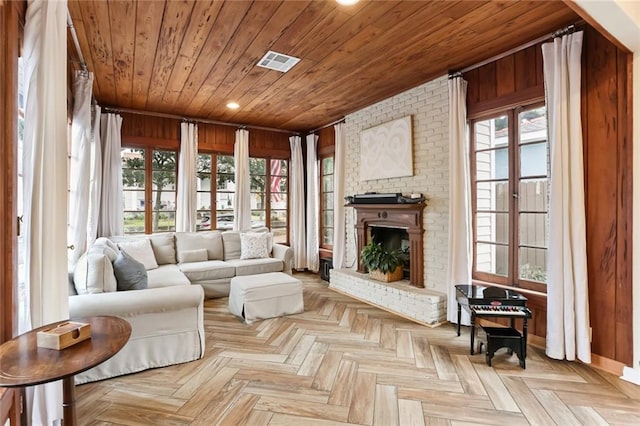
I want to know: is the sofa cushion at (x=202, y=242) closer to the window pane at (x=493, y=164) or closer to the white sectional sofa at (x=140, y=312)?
the white sectional sofa at (x=140, y=312)

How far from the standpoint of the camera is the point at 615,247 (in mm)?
2451

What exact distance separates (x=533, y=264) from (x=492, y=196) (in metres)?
0.75

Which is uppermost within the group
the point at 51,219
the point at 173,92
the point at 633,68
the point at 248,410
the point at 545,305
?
the point at 173,92

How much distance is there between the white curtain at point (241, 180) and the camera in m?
5.63

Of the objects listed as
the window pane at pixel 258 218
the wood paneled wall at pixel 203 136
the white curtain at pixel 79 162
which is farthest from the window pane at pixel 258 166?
the white curtain at pixel 79 162

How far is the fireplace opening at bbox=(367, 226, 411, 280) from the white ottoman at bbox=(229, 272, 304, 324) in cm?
143

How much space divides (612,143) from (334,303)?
3202mm

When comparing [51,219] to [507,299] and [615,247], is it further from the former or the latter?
[615,247]

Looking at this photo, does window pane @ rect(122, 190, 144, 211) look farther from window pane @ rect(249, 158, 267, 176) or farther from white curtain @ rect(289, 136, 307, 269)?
white curtain @ rect(289, 136, 307, 269)

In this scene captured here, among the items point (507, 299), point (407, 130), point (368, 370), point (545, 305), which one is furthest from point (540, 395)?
point (407, 130)

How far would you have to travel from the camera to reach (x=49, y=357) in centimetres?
134

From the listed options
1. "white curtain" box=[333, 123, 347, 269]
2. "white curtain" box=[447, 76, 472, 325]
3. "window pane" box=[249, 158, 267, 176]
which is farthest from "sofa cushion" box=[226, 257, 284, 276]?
"white curtain" box=[447, 76, 472, 325]

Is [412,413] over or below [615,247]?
below

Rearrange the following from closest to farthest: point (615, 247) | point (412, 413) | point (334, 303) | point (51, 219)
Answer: point (51, 219), point (412, 413), point (615, 247), point (334, 303)
